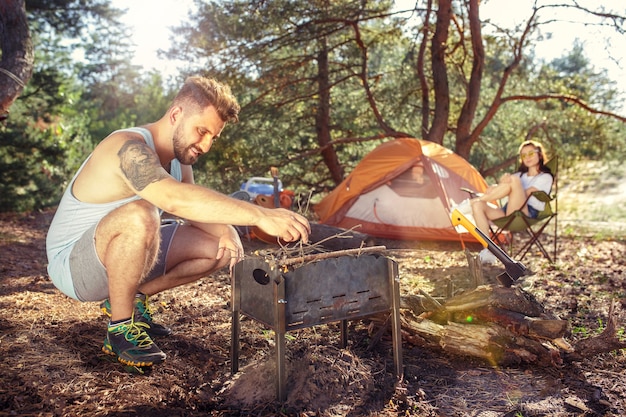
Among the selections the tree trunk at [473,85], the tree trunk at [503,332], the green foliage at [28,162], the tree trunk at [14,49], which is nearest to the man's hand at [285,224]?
the tree trunk at [503,332]

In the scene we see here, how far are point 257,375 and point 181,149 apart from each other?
1209 mm

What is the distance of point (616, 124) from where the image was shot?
1007cm

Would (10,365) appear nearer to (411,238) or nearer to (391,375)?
(391,375)

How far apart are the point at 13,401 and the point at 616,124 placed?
10973mm

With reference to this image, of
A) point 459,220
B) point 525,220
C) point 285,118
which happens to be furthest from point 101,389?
point 285,118

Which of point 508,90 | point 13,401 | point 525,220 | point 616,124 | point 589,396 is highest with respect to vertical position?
point 508,90

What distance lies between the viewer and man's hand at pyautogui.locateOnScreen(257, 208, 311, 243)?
2.17 m

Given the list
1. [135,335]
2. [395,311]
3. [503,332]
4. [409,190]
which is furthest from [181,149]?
[409,190]

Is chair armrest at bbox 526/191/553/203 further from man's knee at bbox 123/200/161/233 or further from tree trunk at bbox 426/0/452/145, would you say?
man's knee at bbox 123/200/161/233

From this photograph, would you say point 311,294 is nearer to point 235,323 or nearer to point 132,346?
point 235,323

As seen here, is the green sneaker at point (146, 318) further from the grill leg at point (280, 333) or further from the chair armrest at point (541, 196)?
the chair armrest at point (541, 196)

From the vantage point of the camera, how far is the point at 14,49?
16.3ft

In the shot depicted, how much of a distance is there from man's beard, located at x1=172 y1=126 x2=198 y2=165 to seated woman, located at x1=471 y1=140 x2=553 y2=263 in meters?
3.89

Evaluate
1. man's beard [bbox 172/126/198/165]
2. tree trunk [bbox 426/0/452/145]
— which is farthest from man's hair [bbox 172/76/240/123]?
tree trunk [bbox 426/0/452/145]
